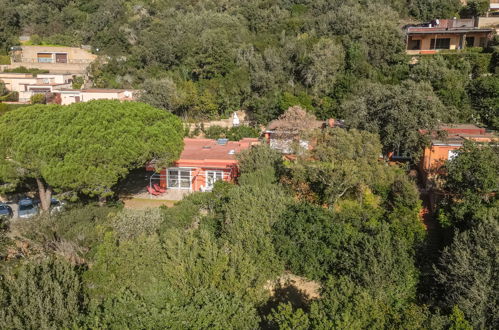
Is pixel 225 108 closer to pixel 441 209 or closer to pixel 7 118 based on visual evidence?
pixel 7 118

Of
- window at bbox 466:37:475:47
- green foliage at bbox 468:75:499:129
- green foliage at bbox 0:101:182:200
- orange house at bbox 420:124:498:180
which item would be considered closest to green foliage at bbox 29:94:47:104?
green foliage at bbox 0:101:182:200

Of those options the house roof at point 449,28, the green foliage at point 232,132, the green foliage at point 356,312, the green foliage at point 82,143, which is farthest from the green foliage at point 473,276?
the house roof at point 449,28

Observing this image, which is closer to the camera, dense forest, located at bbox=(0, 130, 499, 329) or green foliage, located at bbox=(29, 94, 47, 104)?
dense forest, located at bbox=(0, 130, 499, 329)

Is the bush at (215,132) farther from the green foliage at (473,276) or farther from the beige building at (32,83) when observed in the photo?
the green foliage at (473,276)

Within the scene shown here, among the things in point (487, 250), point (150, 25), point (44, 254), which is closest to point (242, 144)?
point (44, 254)

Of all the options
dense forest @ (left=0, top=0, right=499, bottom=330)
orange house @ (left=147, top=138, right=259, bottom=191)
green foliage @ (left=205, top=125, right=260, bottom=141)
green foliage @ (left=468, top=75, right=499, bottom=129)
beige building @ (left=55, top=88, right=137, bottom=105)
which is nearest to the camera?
dense forest @ (left=0, top=0, right=499, bottom=330)

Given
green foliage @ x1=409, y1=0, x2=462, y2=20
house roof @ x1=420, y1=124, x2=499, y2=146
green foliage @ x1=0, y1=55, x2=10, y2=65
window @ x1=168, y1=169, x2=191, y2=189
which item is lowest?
window @ x1=168, y1=169, x2=191, y2=189

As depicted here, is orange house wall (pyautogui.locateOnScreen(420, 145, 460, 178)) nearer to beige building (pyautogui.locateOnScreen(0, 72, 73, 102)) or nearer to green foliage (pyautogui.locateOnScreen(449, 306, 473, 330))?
green foliage (pyautogui.locateOnScreen(449, 306, 473, 330))

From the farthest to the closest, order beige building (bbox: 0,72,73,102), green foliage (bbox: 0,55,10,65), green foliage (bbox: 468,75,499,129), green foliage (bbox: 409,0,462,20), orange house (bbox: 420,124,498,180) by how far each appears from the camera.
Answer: green foliage (bbox: 0,55,10,65)
green foliage (bbox: 409,0,462,20)
beige building (bbox: 0,72,73,102)
green foliage (bbox: 468,75,499,129)
orange house (bbox: 420,124,498,180)

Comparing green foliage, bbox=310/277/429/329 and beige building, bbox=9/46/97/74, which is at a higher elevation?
beige building, bbox=9/46/97/74
